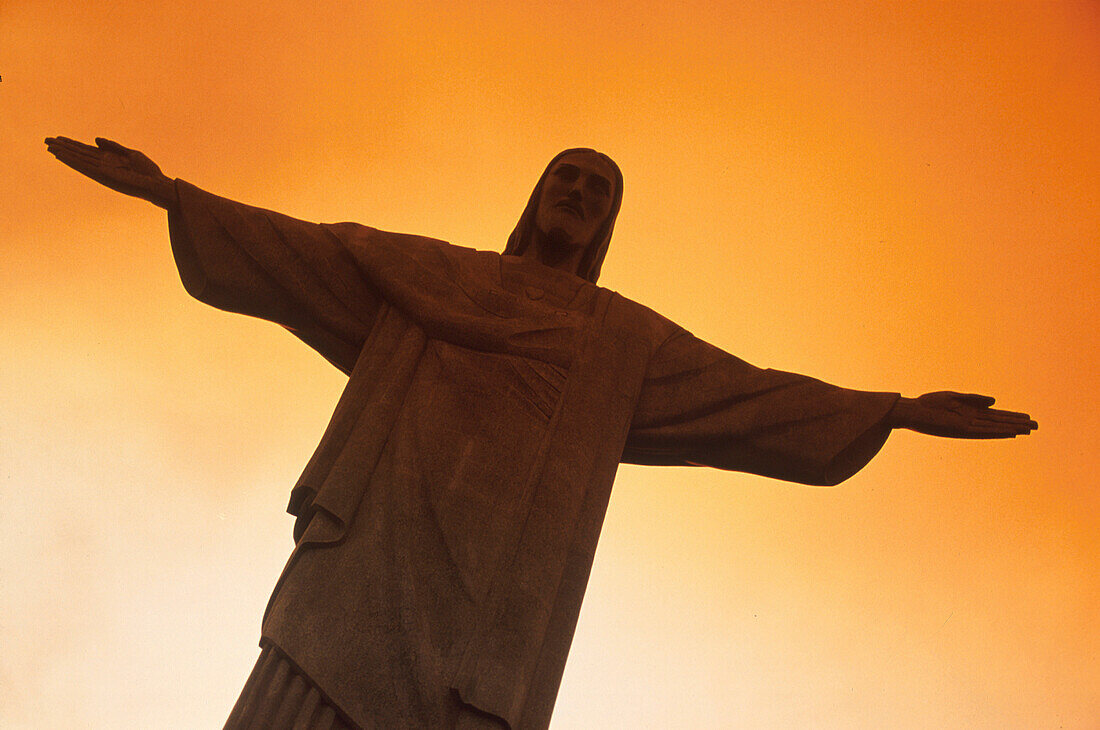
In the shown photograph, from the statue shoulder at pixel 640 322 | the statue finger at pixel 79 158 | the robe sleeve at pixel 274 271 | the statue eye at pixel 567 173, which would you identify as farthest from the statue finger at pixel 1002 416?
the statue finger at pixel 79 158

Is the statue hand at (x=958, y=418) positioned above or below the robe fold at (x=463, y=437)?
above

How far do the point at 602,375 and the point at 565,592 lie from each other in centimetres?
107

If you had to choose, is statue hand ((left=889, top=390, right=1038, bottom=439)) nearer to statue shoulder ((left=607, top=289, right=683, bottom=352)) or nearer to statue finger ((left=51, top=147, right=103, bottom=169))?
statue shoulder ((left=607, top=289, right=683, bottom=352))

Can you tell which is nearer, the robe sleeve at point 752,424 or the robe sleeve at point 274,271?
the robe sleeve at point 274,271

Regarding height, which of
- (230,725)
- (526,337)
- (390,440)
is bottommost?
(230,725)

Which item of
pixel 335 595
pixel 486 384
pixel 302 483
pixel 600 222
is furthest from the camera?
pixel 600 222

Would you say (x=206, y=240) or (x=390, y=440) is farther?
(x=206, y=240)

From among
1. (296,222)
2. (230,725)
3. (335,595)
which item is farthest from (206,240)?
(230,725)

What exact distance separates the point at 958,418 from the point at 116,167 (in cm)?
384

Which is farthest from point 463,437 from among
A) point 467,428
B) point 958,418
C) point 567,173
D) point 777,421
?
point 958,418

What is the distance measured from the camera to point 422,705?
12.3ft

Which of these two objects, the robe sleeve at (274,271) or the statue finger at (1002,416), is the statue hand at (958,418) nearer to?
the statue finger at (1002,416)

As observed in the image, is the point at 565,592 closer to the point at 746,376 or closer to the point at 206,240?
the point at 746,376

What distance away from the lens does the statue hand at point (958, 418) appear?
4.99m
